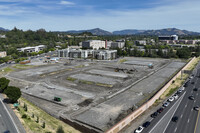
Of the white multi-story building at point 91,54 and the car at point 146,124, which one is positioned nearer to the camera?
the car at point 146,124

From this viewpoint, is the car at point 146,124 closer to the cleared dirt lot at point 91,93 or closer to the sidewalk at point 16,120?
the cleared dirt lot at point 91,93

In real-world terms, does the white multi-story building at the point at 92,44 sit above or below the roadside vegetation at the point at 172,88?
above

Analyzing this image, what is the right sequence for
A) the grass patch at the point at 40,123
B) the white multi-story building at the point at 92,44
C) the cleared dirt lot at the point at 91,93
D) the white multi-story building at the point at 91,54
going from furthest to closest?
the white multi-story building at the point at 92,44
the white multi-story building at the point at 91,54
the cleared dirt lot at the point at 91,93
the grass patch at the point at 40,123

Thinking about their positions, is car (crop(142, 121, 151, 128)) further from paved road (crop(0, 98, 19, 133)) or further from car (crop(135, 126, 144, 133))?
paved road (crop(0, 98, 19, 133))

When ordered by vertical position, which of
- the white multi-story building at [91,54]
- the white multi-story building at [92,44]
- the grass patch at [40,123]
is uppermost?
the white multi-story building at [92,44]

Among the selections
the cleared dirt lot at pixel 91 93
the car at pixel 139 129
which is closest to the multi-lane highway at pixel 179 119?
the car at pixel 139 129

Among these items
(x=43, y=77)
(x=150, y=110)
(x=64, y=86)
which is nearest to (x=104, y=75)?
(x=64, y=86)

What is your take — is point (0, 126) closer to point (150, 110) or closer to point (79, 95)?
point (79, 95)

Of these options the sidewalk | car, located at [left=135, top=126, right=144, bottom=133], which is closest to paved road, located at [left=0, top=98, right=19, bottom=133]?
the sidewalk

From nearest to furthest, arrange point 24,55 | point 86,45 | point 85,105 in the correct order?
point 85,105 < point 24,55 < point 86,45

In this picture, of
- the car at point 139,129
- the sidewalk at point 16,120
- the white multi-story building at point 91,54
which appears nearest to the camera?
the sidewalk at point 16,120
